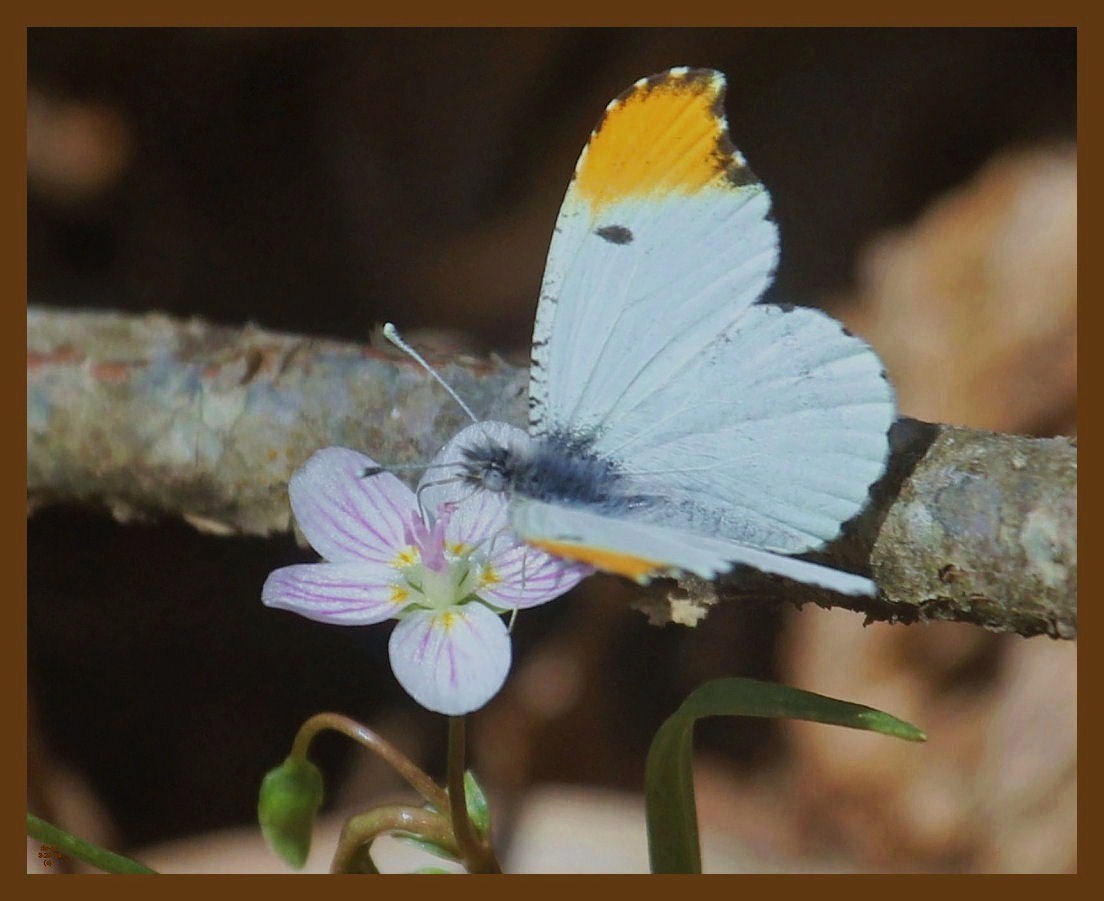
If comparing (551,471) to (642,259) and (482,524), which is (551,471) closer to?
(482,524)

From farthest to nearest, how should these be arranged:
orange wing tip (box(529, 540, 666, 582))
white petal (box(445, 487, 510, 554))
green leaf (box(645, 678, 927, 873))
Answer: white petal (box(445, 487, 510, 554)) < green leaf (box(645, 678, 927, 873)) < orange wing tip (box(529, 540, 666, 582))

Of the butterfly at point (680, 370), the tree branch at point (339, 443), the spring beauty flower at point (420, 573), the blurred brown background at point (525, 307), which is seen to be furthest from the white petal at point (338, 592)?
the blurred brown background at point (525, 307)

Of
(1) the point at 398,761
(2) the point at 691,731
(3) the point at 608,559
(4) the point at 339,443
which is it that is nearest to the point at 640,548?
(3) the point at 608,559

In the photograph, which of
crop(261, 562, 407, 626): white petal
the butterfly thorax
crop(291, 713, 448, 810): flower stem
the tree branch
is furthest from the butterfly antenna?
crop(291, 713, 448, 810): flower stem

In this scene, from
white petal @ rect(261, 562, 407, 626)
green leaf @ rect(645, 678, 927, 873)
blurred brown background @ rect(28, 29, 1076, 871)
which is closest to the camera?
green leaf @ rect(645, 678, 927, 873)

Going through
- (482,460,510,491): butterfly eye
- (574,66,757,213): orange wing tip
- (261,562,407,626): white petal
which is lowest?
(261,562,407,626): white petal

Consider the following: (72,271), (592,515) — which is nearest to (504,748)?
(592,515)

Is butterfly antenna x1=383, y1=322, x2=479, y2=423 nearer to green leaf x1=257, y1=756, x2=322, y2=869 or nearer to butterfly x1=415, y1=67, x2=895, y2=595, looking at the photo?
butterfly x1=415, y1=67, x2=895, y2=595
